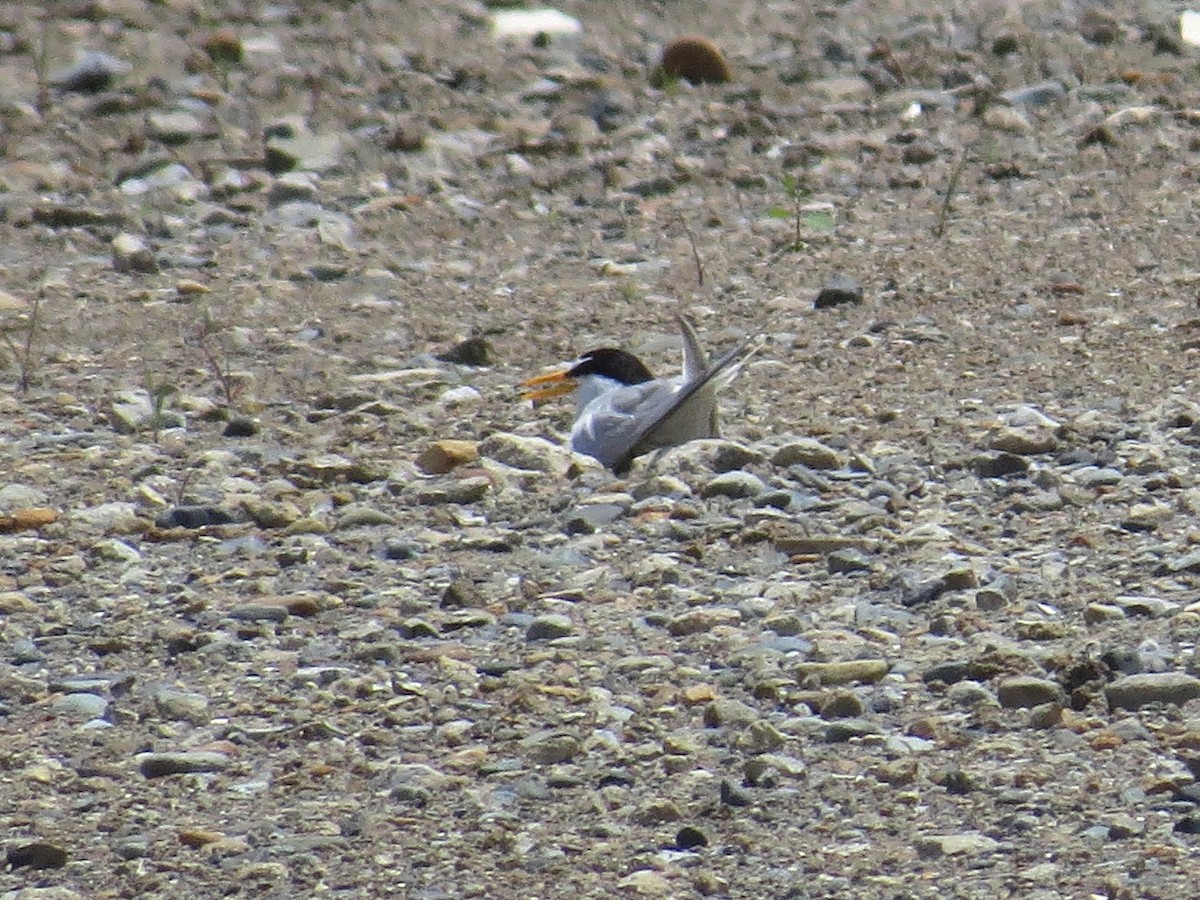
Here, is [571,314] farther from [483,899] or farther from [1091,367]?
[483,899]

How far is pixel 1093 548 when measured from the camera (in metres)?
4.43

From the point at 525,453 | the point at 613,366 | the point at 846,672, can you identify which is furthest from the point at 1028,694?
the point at 613,366

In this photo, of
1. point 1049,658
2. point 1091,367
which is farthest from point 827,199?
point 1049,658

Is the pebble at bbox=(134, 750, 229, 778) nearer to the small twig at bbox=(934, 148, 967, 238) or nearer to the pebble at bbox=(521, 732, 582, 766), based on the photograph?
the pebble at bbox=(521, 732, 582, 766)

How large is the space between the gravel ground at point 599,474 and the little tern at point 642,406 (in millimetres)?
78

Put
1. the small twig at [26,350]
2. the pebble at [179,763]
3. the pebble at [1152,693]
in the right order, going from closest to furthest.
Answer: the pebble at [179,763], the pebble at [1152,693], the small twig at [26,350]

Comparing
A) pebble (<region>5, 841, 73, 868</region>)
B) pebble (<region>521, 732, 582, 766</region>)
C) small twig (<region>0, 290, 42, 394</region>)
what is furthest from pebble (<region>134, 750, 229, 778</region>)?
small twig (<region>0, 290, 42, 394</region>)

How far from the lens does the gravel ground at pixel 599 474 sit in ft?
11.1

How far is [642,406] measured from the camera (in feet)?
17.0

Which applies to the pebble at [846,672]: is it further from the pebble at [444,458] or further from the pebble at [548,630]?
the pebble at [444,458]

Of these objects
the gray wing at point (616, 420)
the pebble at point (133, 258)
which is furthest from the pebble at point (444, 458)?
the pebble at point (133, 258)

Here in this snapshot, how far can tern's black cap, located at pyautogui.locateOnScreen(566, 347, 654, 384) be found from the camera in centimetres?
538

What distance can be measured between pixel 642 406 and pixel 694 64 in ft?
12.4

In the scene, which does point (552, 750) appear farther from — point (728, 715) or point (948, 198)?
point (948, 198)
